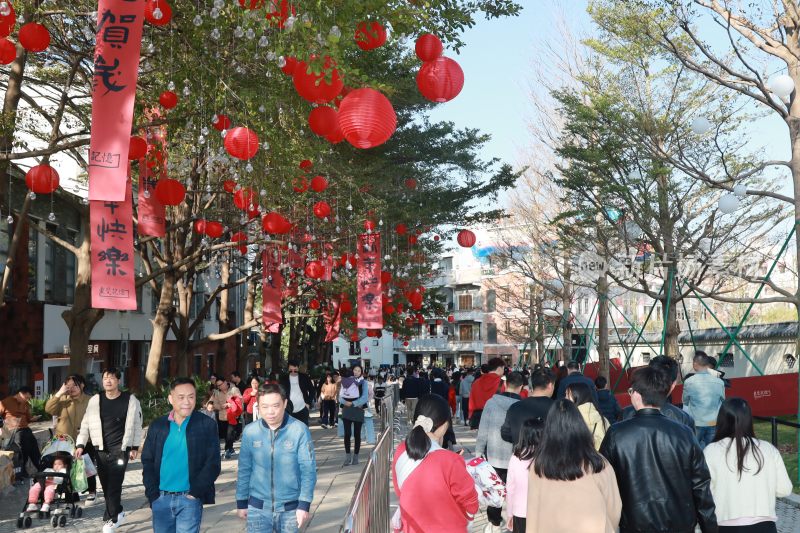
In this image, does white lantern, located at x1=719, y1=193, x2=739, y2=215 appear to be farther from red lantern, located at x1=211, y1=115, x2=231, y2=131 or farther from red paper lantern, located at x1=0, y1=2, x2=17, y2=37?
red paper lantern, located at x1=0, y1=2, x2=17, y2=37

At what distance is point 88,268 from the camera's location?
645 inches

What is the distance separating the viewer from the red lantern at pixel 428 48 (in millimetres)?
8688

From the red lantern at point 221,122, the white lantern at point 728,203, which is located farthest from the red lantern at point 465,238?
the red lantern at point 221,122

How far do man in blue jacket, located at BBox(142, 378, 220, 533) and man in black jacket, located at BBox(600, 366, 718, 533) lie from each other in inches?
122

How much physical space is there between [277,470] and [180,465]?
86cm

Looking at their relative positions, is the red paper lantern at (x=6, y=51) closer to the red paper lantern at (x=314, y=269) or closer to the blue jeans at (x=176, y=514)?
the blue jeans at (x=176, y=514)

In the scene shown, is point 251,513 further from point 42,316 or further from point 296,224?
point 42,316

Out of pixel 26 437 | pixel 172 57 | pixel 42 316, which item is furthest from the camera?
pixel 42 316

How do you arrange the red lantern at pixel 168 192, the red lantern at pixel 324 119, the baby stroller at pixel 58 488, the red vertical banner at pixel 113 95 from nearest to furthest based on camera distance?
the red vertical banner at pixel 113 95 → the red lantern at pixel 324 119 → the baby stroller at pixel 58 488 → the red lantern at pixel 168 192

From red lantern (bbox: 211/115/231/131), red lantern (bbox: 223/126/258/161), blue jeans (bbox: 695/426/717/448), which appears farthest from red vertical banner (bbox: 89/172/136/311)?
blue jeans (bbox: 695/426/717/448)

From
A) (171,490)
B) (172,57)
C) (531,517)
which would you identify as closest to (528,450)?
(531,517)

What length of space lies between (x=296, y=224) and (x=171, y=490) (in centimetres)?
1494

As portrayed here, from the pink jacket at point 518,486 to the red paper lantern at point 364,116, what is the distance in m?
3.20

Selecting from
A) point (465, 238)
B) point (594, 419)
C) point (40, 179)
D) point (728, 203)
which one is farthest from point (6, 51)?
point (465, 238)
